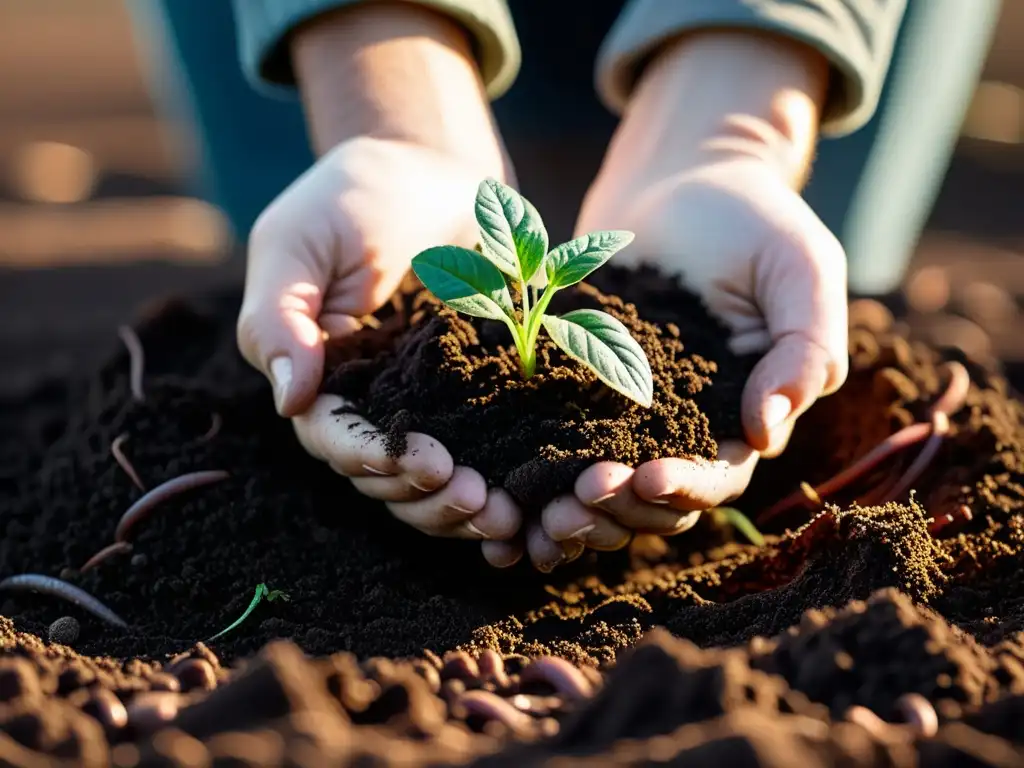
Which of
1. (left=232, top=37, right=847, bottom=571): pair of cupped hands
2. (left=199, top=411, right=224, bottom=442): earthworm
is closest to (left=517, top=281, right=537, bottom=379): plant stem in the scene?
(left=232, top=37, right=847, bottom=571): pair of cupped hands

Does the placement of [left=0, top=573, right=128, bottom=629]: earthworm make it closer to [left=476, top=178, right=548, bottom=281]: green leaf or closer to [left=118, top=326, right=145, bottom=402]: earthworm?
[left=118, top=326, right=145, bottom=402]: earthworm

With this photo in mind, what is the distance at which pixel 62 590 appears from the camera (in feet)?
5.97

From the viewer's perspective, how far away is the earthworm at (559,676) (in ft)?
4.58

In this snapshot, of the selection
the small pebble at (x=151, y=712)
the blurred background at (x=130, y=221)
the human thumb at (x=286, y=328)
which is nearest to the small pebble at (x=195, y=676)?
the small pebble at (x=151, y=712)

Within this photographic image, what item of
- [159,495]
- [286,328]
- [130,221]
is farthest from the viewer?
[130,221]

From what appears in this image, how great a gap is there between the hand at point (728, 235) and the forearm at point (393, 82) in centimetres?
31

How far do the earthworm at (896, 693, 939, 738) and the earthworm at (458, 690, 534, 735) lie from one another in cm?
41

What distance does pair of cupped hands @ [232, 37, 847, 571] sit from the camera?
66.1 inches

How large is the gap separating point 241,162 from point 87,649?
8.16 ft

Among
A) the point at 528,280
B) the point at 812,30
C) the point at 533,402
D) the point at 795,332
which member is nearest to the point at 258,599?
the point at 533,402

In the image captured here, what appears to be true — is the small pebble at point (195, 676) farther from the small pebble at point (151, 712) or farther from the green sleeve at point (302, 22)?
the green sleeve at point (302, 22)

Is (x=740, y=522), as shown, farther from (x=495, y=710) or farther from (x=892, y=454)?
(x=495, y=710)

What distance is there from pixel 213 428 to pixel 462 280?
704 mm

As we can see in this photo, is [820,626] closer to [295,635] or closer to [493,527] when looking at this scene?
[493,527]
